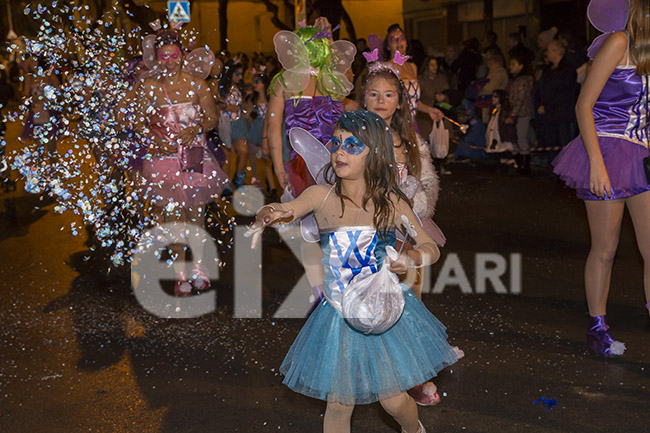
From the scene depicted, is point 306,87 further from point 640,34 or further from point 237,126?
point 237,126

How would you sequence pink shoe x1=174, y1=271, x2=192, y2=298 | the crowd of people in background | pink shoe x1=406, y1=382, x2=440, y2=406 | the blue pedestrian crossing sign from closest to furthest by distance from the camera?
pink shoe x1=406, y1=382, x2=440, y2=406 → pink shoe x1=174, y1=271, x2=192, y2=298 → the crowd of people in background → the blue pedestrian crossing sign

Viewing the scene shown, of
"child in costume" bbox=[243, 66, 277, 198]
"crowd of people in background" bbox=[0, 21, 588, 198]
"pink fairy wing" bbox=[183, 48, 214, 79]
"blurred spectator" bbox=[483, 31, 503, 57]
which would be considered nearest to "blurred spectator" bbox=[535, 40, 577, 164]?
"crowd of people in background" bbox=[0, 21, 588, 198]

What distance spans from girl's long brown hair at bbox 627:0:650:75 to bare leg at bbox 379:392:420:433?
2.33 m

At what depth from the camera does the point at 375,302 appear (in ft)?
10.4

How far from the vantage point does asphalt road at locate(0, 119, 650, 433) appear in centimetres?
418

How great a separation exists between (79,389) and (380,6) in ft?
109

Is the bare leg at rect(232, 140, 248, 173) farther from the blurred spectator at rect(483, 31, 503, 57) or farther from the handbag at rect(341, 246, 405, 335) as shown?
the handbag at rect(341, 246, 405, 335)

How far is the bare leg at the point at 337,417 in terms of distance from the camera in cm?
345

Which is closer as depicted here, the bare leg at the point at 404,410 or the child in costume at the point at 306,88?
the bare leg at the point at 404,410

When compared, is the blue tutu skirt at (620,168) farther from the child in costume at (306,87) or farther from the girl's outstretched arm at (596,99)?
the child in costume at (306,87)

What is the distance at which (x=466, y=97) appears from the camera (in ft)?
48.4

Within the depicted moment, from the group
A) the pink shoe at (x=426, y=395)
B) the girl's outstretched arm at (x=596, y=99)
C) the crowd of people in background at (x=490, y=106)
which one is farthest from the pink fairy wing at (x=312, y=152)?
the crowd of people in background at (x=490, y=106)

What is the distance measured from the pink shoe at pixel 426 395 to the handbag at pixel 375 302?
118 cm

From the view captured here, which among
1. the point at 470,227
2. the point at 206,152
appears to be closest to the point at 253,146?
the point at 470,227
